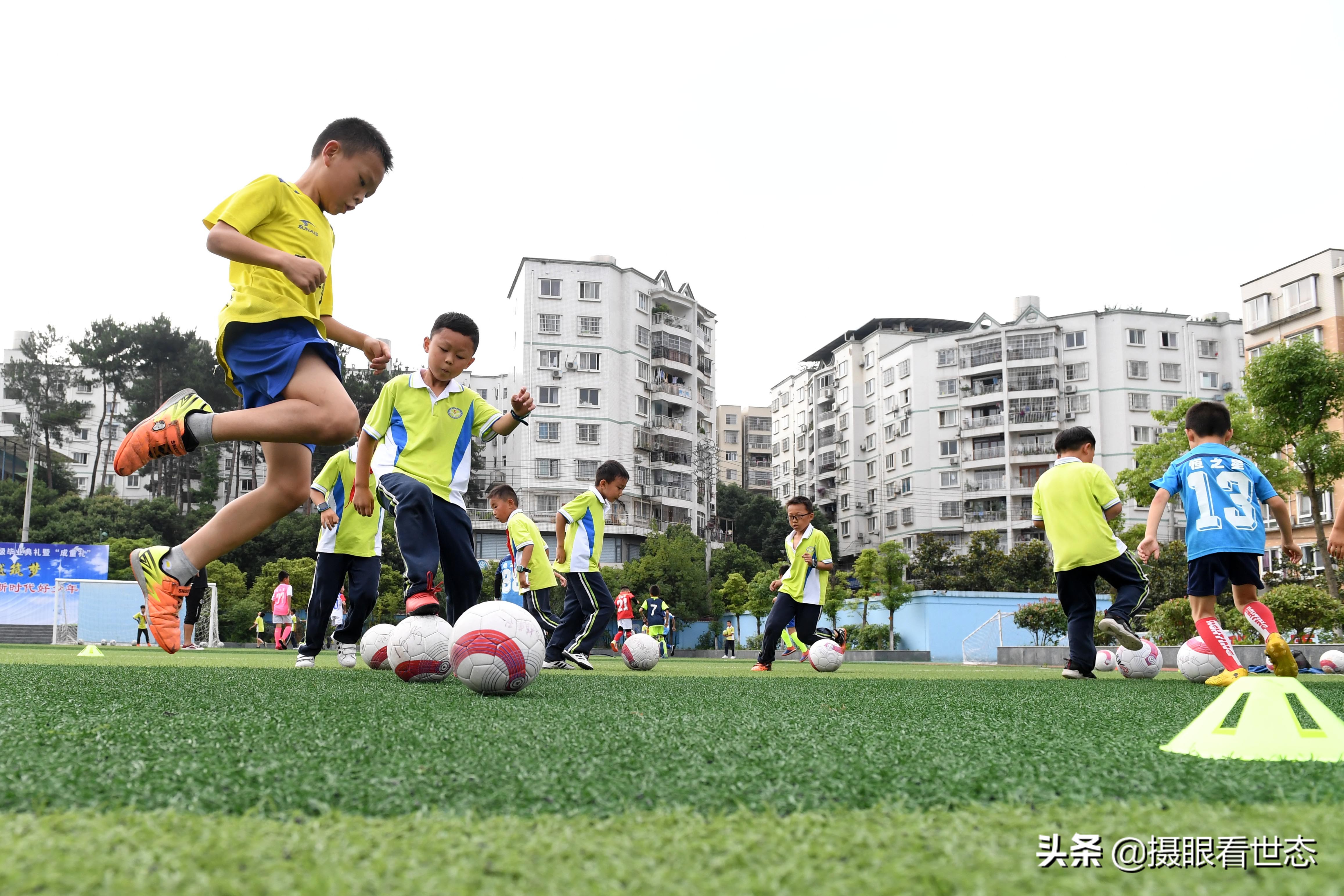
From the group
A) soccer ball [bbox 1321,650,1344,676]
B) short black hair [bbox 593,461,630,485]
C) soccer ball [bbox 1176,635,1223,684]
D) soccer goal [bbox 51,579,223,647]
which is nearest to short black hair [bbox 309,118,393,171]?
short black hair [bbox 593,461,630,485]

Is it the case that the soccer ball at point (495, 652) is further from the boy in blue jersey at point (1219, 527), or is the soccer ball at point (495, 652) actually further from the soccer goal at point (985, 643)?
the soccer goal at point (985, 643)

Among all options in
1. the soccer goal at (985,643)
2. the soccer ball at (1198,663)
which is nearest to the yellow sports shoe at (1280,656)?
the soccer ball at (1198,663)

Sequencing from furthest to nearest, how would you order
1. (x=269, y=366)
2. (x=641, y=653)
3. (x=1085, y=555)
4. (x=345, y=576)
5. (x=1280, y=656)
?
(x=641, y=653)
(x=345, y=576)
(x=1085, y=555)
(x=1280, y=656)
(x=269, y=366)

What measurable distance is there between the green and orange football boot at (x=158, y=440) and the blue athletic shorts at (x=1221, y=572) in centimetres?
627

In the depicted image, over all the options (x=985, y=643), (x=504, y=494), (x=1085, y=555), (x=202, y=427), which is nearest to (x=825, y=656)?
(x=1085, y=555)

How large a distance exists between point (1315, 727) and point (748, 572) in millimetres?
61634

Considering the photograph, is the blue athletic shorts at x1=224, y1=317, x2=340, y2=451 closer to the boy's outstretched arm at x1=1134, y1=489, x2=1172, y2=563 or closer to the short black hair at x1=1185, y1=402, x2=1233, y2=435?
the boy's outstretched arm at x1=1134, y1=489, x2=1172, y2=563

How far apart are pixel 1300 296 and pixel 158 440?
60492 mm

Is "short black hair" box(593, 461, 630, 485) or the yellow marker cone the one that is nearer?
the yellow marker cone

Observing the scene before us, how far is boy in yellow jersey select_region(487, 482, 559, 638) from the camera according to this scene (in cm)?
1059

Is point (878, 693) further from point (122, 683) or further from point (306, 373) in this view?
point (122, 683)

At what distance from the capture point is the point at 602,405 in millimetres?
69312

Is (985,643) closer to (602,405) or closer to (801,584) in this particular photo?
(801,584)

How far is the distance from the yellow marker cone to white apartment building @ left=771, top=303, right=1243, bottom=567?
67.8m
